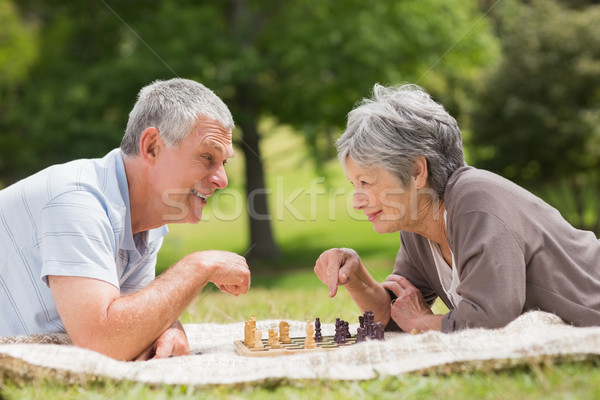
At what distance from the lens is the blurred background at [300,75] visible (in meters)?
17.1

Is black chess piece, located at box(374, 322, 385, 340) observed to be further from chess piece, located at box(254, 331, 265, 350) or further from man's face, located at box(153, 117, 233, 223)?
man's face, located at box(153, 117, 233, 223)

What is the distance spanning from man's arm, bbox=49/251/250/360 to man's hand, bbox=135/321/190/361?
7.1 inches

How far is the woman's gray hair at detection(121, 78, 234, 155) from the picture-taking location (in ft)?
14.0

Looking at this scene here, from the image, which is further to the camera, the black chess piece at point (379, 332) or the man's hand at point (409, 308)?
the man's hand at point (409, 308)

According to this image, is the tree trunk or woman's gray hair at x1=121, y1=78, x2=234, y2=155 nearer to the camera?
woman's gray hair at x1=121, y1=78, x2=234, y2=155

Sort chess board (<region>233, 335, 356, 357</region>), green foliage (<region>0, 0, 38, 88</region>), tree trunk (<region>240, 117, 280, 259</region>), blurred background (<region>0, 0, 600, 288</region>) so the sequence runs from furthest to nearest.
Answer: green foliage (<region>0, 0, 38, 88</region>) → tree trunk (<region>240, 117, 280, 259</region>) → blurred background (<region>0, 0, 600, 288</region>) → chess board (<region>233, 335, 356, 357</region>)

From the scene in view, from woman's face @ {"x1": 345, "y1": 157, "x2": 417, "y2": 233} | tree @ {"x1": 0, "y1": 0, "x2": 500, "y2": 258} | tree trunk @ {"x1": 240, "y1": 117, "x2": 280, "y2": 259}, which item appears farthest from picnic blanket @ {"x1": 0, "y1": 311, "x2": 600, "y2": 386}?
tree trunk @ {"x1": 240, "y1": 117, "x2": 280, "y2": 259}

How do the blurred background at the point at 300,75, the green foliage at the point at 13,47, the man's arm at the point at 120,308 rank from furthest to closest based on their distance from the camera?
the green foliage at the point at 13,47 → the blurred background at the point at 300,75 → the man's arm at the point at 120,308

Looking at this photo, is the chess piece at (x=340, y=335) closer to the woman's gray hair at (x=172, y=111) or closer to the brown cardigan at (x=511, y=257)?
the brown cardigan at (x=511, y=257)

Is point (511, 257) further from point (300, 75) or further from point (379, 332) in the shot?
point (300, 75)

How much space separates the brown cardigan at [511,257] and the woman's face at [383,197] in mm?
278

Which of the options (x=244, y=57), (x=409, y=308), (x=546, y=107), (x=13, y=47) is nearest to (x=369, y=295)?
(x=409, y=308)

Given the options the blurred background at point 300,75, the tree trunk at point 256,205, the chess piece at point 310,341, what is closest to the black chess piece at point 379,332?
the chess piece at point 310,341

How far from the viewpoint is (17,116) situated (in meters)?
18.6
